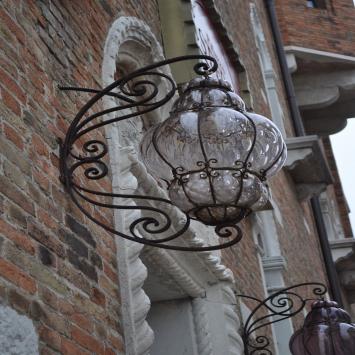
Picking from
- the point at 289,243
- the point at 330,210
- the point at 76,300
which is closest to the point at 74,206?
the point at 76,300

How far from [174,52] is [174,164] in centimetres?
229

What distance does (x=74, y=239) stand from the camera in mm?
3730

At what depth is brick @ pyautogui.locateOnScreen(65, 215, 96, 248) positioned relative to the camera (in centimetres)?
373

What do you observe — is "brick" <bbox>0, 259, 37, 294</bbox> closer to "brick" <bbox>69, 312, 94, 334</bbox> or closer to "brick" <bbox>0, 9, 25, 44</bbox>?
"brick" <bbox>69, 312, 94, 334</bbox>

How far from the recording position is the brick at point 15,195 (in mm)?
3219

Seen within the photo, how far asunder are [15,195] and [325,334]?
291 centimetres

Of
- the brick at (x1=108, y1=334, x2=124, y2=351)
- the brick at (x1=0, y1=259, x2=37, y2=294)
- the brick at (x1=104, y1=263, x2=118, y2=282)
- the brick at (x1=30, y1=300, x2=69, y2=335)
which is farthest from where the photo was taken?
the brick at (x1=104, y1=263, x2=118, y2=282)

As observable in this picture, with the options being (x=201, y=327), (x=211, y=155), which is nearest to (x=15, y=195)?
(x=211, y=155)

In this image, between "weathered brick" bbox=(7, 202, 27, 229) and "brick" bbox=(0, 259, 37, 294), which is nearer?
"brick" bbox=(0, 259, 37, 294)

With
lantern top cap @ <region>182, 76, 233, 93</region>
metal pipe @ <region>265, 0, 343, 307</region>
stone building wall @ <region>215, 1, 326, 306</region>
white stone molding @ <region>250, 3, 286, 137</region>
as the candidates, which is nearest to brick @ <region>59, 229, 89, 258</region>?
lantern top cap @ <region>182, 76, 233, 93</region>

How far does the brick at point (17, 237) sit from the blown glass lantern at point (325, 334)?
2761 mm

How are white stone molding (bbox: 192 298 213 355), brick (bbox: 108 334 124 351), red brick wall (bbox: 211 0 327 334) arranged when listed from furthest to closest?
red brick wall (bbox: 211 0 327 334) → white stone molding (bbox: 192 298 213 355) → brick (bbox: 108 334 124 351)

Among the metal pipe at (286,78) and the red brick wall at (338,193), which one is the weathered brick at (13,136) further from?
the red brick wall at (338,193)

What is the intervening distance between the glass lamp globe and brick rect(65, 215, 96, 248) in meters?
0.44
